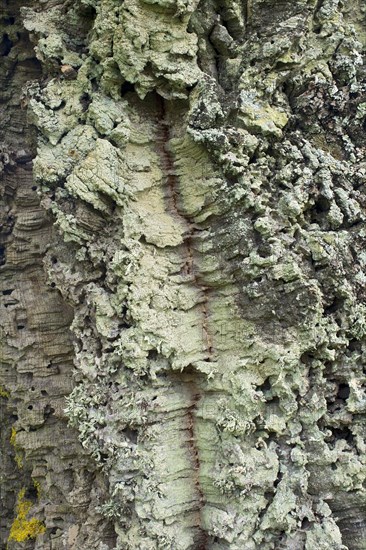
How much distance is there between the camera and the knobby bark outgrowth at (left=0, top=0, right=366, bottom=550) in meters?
3.84

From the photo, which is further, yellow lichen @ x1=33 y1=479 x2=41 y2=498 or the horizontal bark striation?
yellow lichen @ x1=33 y1=479 x2=41 y2=498

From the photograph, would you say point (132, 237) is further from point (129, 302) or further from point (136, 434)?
point (136, 434)

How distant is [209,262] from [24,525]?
360cm

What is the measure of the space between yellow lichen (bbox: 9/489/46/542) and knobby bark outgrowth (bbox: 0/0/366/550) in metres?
0.66

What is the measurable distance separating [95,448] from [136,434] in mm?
363

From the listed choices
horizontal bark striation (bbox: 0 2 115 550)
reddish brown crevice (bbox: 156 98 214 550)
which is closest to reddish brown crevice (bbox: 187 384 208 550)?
reddish brown crevice (bbox: 156 98 214 550)

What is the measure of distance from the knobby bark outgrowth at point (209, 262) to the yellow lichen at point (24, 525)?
2.18 ft

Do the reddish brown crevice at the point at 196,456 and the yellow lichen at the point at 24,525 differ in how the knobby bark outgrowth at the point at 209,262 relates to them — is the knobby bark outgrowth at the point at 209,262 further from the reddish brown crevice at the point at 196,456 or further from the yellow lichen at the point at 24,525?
the yellow lichen at the point at 24,525

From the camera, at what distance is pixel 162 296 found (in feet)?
13.4

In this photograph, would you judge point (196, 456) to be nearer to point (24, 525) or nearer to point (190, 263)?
point (190, 263)

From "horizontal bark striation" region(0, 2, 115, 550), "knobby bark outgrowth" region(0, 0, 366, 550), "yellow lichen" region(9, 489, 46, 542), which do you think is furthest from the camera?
"yellow lichen" region(9, 489, 46, 542)

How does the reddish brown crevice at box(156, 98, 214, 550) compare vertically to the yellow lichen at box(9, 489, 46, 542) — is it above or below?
above

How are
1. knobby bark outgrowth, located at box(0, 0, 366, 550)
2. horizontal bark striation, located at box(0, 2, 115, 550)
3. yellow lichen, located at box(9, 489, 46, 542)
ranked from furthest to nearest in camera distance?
yellow lichen, located at box(9, 489, 46, 542) < horizontal bark striation, located at box(0, 2, 115, 550) < knobby bark outgrowth, located at box(0, 0, 366, 550)

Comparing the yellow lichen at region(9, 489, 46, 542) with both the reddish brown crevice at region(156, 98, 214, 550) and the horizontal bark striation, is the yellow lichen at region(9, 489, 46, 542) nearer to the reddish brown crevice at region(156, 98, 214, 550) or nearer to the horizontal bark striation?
the horizontal bark striation
